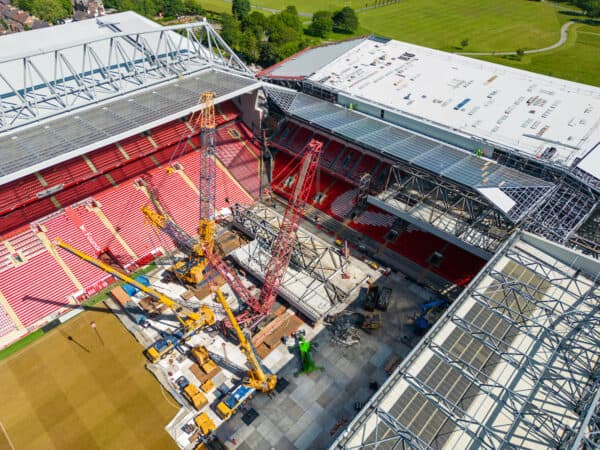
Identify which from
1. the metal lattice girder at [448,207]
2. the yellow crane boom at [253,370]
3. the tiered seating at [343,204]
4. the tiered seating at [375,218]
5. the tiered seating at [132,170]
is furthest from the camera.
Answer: the tiered seating at [343,204]

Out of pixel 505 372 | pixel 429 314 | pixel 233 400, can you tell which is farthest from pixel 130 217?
pixel 505 372

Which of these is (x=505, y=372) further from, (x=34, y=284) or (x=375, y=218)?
(x=34, y=284)

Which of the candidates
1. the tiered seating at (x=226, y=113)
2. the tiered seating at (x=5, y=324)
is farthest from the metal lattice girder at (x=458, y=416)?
the tiered seating at (x=226, y=113)

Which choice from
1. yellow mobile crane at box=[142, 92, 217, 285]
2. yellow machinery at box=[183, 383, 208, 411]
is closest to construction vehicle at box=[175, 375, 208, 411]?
yellow machinery at box=[183, 383, 208, 411]

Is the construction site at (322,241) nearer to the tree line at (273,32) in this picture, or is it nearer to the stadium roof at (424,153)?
the stadium roof at (424,153)

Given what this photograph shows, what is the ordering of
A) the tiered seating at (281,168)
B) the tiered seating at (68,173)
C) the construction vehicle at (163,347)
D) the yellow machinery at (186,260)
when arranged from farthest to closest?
the tiered seating at (281,168) → the tiered seating at (68,173) → the yellow machinery at (186,260) → the construction vehicle at (163,347)

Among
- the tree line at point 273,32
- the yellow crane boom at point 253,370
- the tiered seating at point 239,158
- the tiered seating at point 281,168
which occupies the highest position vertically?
the tree line at point 273,32

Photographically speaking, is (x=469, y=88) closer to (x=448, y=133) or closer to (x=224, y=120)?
(x=448, y=133)
